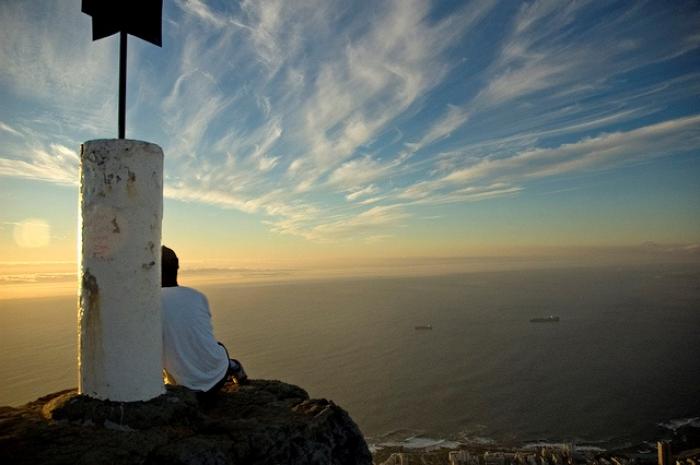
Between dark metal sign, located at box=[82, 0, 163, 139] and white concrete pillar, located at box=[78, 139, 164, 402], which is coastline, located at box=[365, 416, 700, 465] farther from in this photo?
dark metal sign, located at box=[82, 0, 163, 139]

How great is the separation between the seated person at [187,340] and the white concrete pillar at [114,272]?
2.34 ft

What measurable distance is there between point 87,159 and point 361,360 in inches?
2115

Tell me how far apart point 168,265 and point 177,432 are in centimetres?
240

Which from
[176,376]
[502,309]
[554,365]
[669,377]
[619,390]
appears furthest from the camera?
[502,309]

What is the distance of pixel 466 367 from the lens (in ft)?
175

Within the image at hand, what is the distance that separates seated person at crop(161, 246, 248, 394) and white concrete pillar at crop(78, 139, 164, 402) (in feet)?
2.34

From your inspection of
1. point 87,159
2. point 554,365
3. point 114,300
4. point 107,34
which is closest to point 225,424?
point 114,300

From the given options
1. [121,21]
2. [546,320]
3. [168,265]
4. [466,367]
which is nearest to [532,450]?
[466,367]

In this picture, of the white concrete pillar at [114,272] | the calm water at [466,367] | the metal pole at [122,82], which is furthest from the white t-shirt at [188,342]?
the calm water at [466,367]

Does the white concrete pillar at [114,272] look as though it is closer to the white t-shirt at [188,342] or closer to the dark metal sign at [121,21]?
the dark metal sign at [121,21]

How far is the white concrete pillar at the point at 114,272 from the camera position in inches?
194

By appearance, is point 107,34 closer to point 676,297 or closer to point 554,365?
point 554,365

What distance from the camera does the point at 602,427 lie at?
120 ft

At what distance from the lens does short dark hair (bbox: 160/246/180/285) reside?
6.12 meters
